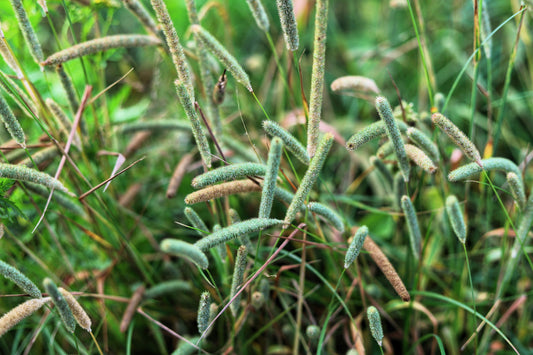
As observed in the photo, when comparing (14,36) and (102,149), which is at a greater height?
(14,36)

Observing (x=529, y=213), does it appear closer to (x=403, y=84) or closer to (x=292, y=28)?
(x=292, y=28)

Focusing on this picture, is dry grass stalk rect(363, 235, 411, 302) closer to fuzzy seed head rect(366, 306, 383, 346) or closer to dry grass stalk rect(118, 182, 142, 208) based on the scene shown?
fuzzy seed head rect(366, 306, 383, 346)

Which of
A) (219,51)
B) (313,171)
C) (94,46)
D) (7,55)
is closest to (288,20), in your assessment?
(219,51)

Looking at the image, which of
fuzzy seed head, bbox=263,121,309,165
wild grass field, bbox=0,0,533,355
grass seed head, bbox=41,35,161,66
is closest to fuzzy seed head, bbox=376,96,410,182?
wild grass field, bbox=0,0,533,355

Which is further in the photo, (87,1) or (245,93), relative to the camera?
(245,93)

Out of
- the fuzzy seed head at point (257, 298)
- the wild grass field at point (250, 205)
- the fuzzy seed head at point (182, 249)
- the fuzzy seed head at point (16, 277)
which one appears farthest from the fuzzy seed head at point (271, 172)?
the fuzzy seed head at point (16, 277)

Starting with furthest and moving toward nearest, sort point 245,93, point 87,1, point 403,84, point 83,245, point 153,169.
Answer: point 403,84 → point 245,93 → point 153,169 → point 83,245 → point 87,1

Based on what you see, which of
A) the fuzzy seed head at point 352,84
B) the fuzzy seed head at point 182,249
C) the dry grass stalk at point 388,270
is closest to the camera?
the fuzzy seed head at point 182,249

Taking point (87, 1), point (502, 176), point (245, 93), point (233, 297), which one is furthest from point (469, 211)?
point (87, 1)

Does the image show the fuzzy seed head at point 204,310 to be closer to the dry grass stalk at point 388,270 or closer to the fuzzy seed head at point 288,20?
the dry grass stalk at point 388,270
